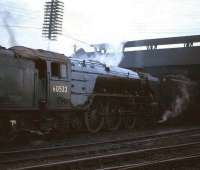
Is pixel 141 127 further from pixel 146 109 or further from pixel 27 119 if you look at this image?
pixel 27 119

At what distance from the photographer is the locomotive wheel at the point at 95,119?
14469 millimetres

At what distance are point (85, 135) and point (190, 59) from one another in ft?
48.3

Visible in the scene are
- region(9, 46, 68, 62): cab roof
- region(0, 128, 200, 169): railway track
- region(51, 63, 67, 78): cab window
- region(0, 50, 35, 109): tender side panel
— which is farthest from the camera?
region(51, 63, 67, 78): cab window

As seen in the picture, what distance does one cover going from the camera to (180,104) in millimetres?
20844

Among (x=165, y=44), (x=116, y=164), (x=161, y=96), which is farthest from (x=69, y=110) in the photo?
(x=165, y=44)

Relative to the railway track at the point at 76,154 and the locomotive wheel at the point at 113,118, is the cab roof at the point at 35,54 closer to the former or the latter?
the railway track at the point at 76,154

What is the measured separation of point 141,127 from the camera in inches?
713

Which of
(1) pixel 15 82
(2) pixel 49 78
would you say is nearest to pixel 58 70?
(2) pixel 49 78

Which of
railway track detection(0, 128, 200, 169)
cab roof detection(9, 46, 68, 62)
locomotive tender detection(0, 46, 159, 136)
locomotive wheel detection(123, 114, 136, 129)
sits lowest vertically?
locomotive wheel detection(123, 114, 136, 129)

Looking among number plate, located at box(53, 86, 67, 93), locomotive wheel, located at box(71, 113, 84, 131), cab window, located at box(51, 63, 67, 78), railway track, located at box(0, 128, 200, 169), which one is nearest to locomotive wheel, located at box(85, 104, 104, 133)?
locomotive wheel, located at box(71, 113, 84, 131)

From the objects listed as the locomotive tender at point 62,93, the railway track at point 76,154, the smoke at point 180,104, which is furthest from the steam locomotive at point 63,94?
the smoke at point 180,104

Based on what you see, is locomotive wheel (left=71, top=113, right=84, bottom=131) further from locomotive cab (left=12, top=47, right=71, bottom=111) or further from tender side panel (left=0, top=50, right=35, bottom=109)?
tender side panel (left=0, top=50, right=35, bottom=109)

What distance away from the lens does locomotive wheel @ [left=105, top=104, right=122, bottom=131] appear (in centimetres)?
1562

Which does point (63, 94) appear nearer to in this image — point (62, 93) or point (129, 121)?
point (62, 93)
